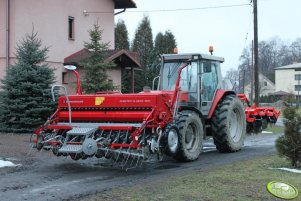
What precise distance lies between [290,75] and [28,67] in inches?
3631

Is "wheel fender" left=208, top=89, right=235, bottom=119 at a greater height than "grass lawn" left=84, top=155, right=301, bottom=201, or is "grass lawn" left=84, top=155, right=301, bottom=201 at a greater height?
"wheel fender" left=208, top=89, right=235, bottom=119

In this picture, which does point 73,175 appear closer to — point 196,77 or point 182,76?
point 182,76

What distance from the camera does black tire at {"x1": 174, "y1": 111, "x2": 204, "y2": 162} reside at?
11422mm

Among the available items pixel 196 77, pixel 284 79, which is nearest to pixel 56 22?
pixel 196 77

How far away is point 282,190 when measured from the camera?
8.12 metres

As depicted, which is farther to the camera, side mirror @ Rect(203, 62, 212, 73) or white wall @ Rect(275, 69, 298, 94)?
white wall @ Rect(275, 69, 298, 94)

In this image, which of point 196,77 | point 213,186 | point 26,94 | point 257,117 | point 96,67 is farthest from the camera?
point 96,67

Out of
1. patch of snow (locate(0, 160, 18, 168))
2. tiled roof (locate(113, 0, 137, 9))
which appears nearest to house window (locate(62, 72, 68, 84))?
tiled roof (locate(113, 0, 137, 9))

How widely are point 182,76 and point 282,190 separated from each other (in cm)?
586

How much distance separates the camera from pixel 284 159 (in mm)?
11914

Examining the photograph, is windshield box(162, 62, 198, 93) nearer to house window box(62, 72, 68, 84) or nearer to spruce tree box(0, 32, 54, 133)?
spruce tree box(0, 32, 54, 133)

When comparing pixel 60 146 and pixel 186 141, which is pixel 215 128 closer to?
pixel 186 141

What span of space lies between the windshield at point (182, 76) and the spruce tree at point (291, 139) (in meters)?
3.07

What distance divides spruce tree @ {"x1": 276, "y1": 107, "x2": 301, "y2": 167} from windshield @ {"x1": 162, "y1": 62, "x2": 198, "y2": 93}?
3072 millimetres
